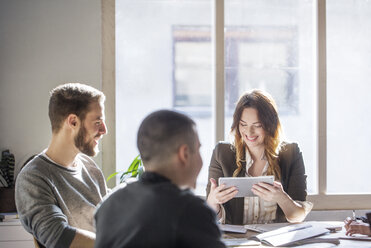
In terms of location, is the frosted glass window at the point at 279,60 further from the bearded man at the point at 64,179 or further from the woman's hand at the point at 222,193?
the bearded man at the point at 64,179

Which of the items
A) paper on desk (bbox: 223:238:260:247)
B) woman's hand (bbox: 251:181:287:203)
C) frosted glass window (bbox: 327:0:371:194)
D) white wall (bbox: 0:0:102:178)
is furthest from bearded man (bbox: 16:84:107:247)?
frosted glass window (bbox: 327:0:371:194)

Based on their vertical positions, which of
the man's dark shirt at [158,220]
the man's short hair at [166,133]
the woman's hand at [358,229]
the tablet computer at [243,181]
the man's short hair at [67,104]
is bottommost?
the woman's hand at [358,229]

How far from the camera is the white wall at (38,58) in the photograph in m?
3.50

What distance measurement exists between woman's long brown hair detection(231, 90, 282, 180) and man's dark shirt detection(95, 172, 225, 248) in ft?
5.16

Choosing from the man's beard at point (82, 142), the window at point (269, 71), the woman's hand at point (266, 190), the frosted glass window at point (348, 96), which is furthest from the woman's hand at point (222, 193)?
the frosted glass window at point (348, 96)

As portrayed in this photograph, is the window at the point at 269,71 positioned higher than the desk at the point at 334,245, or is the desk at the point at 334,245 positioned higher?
the window at the point at 269,71

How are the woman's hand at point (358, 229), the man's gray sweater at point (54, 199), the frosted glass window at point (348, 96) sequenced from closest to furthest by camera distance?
the man's gray sweater at point (54, 199)
the woman's hand at point (358, 229)
the frosted glass window at point (348, 96)

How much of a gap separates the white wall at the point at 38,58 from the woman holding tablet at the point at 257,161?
4.28ft

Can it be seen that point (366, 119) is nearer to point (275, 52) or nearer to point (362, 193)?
point (362, 193)

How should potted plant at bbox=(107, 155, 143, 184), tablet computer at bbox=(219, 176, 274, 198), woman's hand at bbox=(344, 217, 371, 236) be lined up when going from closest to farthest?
woman's hand at bbox=(344, 217, 371, 236) → tablet computer at bbox=(219, 176, 274, 198) → potted plant at bbox=(107, 155, 143, 184)

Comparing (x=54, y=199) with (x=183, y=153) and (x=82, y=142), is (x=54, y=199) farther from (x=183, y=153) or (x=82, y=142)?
(x=183, y=153)

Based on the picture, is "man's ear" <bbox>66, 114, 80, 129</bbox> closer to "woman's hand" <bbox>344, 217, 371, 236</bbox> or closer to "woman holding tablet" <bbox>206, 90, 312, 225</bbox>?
"woman holding tablet" <bbox>206, 90, 312, 225</bbox>

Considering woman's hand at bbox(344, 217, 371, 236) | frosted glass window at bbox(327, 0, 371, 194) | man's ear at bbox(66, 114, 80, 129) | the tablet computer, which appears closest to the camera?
man's ear at bbox(66, 114, 80, 129)

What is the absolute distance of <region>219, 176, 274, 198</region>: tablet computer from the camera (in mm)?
2337
